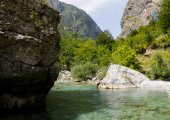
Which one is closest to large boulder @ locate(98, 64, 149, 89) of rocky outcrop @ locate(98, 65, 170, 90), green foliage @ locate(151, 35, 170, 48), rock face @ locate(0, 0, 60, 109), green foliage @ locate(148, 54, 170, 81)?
rocky outcrop @ locate(98, 65, 170, 90)

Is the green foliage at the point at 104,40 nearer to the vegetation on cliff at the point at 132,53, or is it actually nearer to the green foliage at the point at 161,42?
the vegetation on cliff at the point at 132,53

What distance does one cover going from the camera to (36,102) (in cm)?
3434

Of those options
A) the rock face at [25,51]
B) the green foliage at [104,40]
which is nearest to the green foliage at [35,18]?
the rock face at [25,51]

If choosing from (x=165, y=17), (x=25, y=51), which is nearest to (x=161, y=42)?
(x=165, y=17)

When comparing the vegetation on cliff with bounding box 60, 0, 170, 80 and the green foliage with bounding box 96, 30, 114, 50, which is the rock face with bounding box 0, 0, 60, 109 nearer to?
the vegetation on cliff with bounding box 60, 0, 170, 80

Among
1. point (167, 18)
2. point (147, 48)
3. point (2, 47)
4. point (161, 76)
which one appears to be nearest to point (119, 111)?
point (2, 47)

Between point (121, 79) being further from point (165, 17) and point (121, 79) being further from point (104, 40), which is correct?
point (104, 40)

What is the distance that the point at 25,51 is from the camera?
30.2m

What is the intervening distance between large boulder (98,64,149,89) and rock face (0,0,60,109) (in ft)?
111

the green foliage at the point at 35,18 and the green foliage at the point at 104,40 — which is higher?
the green foliage at the point at 104,40

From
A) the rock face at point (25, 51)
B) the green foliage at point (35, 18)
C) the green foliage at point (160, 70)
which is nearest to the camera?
the rock face at point (25, 51)

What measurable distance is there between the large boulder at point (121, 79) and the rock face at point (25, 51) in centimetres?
3397

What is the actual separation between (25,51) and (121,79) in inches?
1579

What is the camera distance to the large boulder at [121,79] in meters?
67.2
